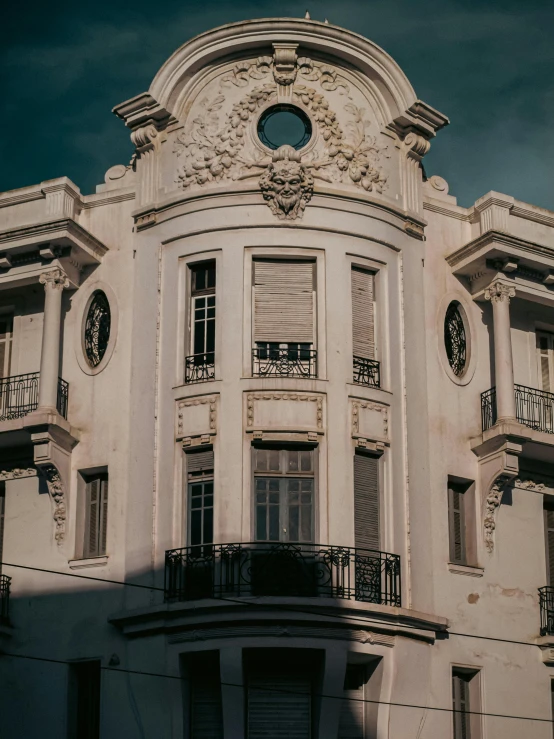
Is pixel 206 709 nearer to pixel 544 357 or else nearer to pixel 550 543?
pixel 550 543

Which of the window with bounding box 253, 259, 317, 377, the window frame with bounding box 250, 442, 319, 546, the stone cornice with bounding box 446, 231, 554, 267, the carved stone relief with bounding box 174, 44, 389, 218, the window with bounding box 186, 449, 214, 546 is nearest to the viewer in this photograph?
the window frame with bounding box 250, 442, 319, 546

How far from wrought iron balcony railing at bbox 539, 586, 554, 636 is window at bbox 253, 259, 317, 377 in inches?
257

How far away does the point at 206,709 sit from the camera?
31.0 meters

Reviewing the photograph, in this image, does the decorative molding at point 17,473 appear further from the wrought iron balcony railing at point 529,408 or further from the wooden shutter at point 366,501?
the wrought iron balcony railing at point 529,408

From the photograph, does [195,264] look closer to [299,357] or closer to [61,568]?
[299,357]

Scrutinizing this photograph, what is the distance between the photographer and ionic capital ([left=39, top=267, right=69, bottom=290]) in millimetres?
34094

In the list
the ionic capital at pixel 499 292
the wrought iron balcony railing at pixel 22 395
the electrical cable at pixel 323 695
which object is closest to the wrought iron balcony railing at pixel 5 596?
the electrical cable at pixel 323 695

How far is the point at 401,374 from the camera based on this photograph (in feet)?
109

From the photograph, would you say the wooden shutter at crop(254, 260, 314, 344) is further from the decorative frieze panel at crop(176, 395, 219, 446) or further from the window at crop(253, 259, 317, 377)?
the decorative frieze panel at crop(176, 395, 219, 446)

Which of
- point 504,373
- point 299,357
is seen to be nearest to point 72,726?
point 299,357

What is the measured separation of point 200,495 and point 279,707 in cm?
421

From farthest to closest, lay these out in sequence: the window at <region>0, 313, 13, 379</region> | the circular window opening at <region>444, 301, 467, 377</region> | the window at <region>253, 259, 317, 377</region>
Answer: the window at <region>0, 313, 13, 379</region>, the circular window opening at <region>444, 301, 467, 377</region>, the window at <region>253, 259, 317, 377</region>

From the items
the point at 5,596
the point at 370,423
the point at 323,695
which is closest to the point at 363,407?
the point at 370,423

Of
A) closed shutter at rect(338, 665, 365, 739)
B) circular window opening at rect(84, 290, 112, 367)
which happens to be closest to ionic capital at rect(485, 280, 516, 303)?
circular window opening at rect(84, 290, 112, 367)
